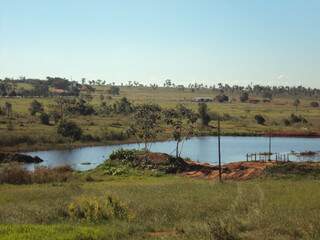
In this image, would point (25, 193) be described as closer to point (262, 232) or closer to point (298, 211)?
point (298, 211)

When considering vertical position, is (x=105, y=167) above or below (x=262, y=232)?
below

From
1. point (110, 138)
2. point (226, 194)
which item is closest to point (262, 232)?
point (226, 194)

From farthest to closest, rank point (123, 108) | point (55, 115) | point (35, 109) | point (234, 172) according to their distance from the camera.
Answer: point (123, 108) < point (35, 109) < point (55, 115) < point (234, 172)

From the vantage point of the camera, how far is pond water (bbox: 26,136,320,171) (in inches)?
3211

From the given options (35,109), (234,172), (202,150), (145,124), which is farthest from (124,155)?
(35,109)

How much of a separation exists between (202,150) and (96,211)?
76.1 metres

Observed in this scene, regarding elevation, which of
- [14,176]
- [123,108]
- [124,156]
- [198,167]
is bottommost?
[198,167]

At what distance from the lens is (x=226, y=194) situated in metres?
36.3

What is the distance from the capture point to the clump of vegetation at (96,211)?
23328 mm

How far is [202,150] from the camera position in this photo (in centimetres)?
9881

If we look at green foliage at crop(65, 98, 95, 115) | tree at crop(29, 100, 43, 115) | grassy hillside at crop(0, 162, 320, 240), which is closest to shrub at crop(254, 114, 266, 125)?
green foliage at crop(65, 98, 95, 115)

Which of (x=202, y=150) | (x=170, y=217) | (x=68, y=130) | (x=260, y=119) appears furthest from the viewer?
(x=260, y=119)

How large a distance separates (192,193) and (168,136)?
83.3 m

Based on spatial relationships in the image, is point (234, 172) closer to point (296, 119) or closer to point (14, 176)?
point (14, 176)
